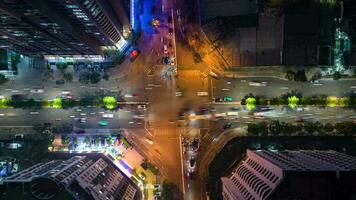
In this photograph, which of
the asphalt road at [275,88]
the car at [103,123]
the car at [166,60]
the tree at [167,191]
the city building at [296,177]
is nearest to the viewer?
the city building at [296,177]

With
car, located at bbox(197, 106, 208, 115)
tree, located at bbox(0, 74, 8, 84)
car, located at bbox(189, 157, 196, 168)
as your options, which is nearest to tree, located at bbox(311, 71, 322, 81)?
car, located at bbox(197, 106, 208, 115)

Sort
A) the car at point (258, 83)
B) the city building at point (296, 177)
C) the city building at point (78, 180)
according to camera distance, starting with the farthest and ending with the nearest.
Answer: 1. the car at point (258, 83)
2. the city building at point (78, 180)
3. the city building at point (296, 177)

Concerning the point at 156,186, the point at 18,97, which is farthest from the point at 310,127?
the point at 18,97

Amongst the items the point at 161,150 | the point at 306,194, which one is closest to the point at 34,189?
the point at 161,150

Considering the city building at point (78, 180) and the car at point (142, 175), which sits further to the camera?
the car at point (142, 175)

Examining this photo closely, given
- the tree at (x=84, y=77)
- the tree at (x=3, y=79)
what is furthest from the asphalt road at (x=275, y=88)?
the tree at (x=3, y=79)

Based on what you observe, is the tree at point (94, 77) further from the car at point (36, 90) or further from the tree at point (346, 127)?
the tree at point (346, 127)

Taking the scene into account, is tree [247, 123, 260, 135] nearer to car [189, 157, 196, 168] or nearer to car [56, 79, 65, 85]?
car [189, 157, 196, 168]

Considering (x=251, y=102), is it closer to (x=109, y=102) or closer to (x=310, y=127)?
(x=310, y=127)

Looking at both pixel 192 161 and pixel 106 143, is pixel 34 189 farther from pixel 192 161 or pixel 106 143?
pixel 192 161
